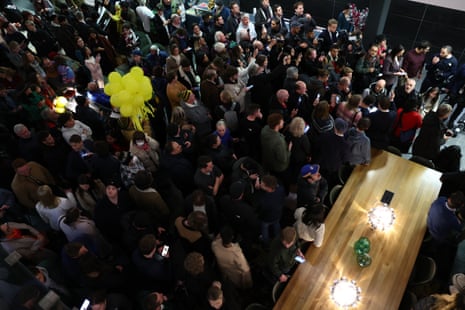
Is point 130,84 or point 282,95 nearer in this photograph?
point 130,84

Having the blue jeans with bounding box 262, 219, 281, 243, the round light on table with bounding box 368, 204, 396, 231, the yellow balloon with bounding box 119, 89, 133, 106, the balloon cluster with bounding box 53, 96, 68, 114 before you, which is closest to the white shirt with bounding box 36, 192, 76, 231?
the yellow balloon with bounding box 119, 89, 133, 106

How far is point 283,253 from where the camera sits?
11.0 ft

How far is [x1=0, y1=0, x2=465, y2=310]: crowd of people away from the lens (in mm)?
3402

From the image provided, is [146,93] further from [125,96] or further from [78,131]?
[78,131]

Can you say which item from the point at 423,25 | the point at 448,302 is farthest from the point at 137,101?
the point at 423,25

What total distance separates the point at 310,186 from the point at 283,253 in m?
0.99

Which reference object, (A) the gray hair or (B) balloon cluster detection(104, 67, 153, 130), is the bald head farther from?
(B) balloon cluster detection(104, 67, 153, 130)

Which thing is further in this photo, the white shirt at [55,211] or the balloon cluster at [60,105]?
the balloon cluster at [60,105]

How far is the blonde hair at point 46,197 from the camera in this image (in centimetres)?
356

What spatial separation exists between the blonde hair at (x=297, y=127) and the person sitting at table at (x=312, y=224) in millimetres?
1040

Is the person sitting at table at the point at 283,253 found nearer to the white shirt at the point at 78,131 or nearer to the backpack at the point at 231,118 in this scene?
the backpack at the point at 231,118

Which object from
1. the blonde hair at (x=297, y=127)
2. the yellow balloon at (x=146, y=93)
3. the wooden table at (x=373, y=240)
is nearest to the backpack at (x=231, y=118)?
the blonde hair at (x=297, y=127)

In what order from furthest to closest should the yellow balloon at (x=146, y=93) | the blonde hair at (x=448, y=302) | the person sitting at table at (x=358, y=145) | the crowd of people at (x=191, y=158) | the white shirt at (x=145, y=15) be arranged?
1. the white shirt at (x=145, y=15)
2. the yellow balloon at (x=146, y=93)
3. the person sitting at table at (x=358, y=145)
4. the crowd of people at (x=191, y=158)
5. the blonde hair at (x=448, y=302)

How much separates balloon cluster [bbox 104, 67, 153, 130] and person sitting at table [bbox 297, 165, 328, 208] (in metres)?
2.39
